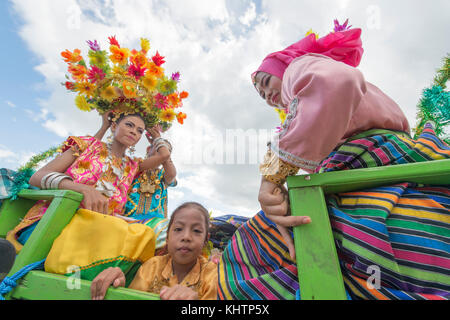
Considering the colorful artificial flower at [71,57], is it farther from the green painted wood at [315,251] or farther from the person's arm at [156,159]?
the green painted wood at [315,251]

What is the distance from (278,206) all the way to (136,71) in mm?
2517

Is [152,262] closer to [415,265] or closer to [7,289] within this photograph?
[7,289]

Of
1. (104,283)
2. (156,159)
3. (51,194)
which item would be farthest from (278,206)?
(156,159)

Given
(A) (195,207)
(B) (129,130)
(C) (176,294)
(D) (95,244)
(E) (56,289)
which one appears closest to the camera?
(C) (176,294)

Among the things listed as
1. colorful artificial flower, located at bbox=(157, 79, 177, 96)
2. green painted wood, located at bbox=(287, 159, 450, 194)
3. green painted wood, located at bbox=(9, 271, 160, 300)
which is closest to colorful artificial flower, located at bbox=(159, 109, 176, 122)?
colorful artificial flower, located at bbox=(157, 79, 177, 96)

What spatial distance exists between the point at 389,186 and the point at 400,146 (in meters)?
0.18

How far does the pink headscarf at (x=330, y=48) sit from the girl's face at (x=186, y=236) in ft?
3.87

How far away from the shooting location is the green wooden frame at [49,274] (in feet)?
3.54

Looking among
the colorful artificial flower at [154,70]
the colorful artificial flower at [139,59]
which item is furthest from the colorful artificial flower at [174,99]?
the colorful artificial flower at [139,59]

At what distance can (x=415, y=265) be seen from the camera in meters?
0.70

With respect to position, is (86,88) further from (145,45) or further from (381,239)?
(381,239)

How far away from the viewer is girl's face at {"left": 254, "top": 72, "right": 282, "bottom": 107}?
1338mm

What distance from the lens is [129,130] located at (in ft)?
8.08
